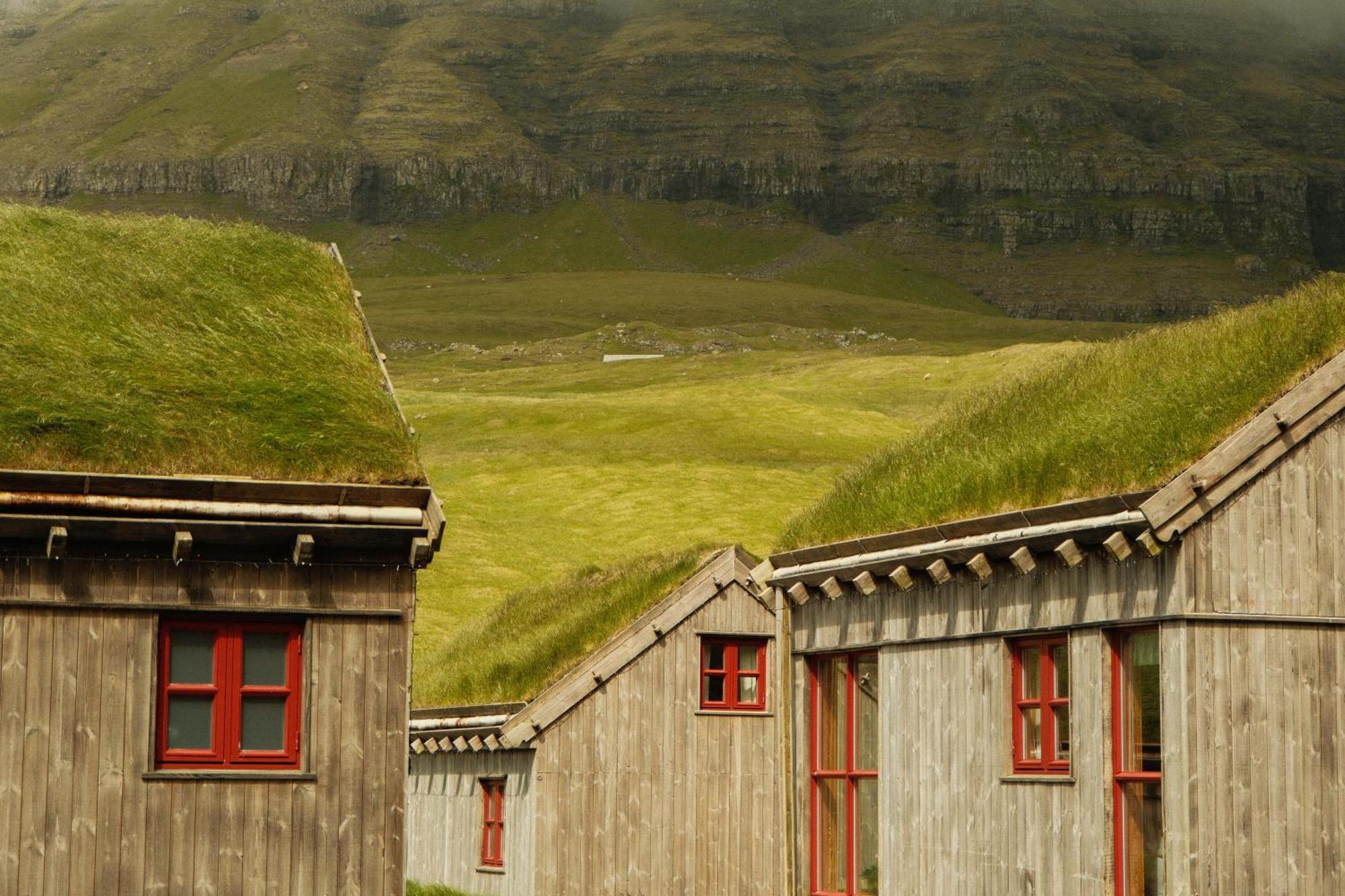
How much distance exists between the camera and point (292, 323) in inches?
932

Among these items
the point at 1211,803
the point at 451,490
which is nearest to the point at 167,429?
the point at 1211,803

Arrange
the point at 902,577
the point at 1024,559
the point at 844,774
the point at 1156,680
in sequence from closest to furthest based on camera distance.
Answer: the point at 1156,680 → the point at 1024,559 → the point at 902,577 → the point at 844,774

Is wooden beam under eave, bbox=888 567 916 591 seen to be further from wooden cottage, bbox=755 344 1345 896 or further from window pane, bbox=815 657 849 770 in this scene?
window pane, bbox=815 657 849 770

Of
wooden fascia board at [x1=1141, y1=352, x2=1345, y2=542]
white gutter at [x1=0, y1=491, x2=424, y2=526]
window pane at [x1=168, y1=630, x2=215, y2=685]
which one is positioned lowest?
window pane at [x1=168, y1=630, x2=215, y2=685]

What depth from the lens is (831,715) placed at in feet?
92.3

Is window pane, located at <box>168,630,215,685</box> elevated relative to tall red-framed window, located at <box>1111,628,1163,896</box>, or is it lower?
elevated

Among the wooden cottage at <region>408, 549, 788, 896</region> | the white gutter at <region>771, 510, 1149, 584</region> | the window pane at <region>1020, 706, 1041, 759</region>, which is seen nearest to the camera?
the white gutter at <region>771, 510, 1149, 584</region>

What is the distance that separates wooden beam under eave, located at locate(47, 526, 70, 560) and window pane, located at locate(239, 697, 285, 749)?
254 centimetres

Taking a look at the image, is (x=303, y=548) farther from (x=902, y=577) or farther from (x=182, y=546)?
(x=902, y=577)

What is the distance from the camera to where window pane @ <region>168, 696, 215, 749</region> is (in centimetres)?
1977

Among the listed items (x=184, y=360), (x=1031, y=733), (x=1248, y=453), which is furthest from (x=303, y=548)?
(x=1248, y=453)

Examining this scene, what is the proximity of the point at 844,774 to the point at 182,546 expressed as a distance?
12034 mm

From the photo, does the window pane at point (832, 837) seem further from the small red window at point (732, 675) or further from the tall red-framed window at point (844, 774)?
the small red window at point (732, 675)

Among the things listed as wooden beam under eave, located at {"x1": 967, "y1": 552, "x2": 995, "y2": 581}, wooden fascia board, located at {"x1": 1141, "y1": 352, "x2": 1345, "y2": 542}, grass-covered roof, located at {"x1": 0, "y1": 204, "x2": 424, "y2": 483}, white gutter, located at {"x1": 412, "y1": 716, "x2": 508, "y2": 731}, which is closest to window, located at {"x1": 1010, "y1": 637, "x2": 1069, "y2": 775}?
wooden beam under eave, located at {"x1": 967, "y1": 552, "x2": 995, "y2": 581}
